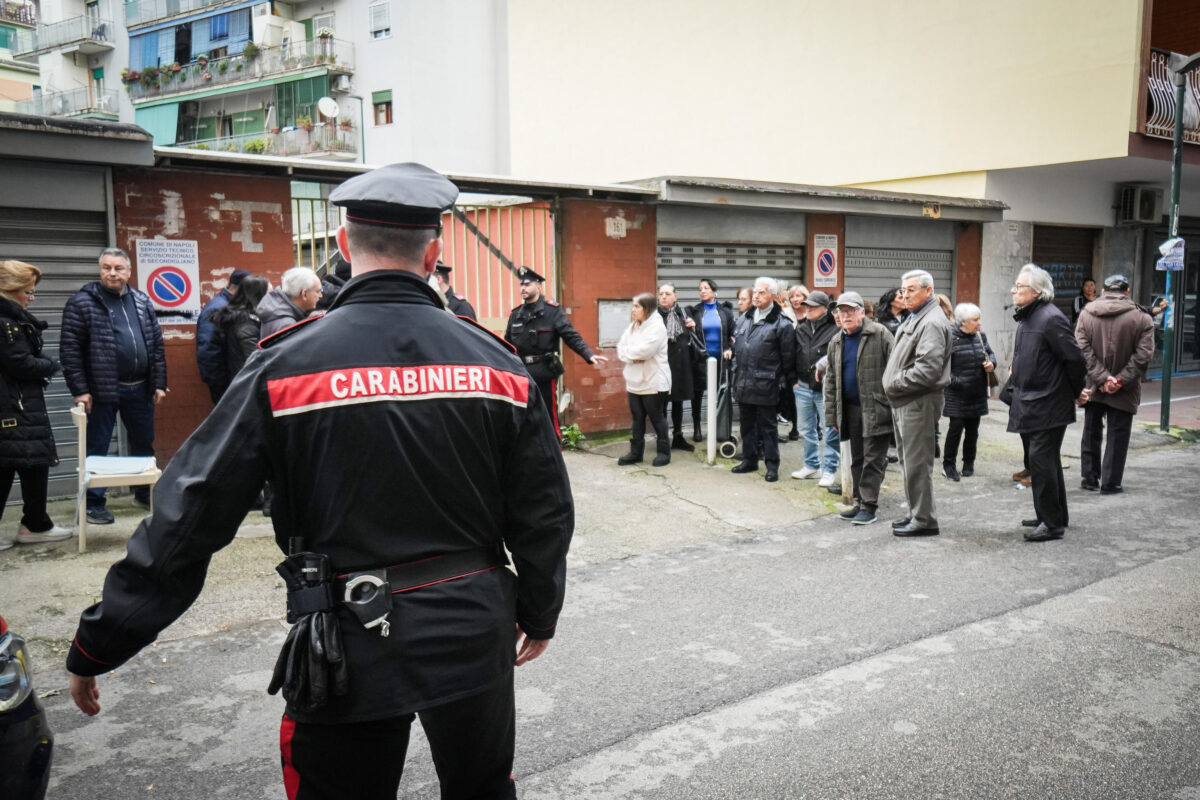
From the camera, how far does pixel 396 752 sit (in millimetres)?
2221

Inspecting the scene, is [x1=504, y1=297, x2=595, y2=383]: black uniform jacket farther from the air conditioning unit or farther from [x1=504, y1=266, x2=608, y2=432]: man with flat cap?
the air conditioning unit

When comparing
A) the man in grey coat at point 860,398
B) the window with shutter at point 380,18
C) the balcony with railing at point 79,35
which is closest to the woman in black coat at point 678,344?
the man in grey coat at point 860,398

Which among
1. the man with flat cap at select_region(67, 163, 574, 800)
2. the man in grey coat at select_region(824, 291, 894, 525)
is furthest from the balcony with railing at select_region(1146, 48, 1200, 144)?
the man with flat cap at select_region(67, 163, 574, 800)

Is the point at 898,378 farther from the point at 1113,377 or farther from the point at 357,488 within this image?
the point at 357,488

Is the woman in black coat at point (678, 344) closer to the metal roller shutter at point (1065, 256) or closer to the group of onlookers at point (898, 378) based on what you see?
the group of onlookers at point (898, 378)

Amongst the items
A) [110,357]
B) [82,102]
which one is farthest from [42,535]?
[82,102]

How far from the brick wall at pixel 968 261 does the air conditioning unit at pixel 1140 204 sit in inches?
146

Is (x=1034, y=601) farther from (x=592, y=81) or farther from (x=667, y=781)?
(x=592, y=81)

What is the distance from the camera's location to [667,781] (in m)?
3.59

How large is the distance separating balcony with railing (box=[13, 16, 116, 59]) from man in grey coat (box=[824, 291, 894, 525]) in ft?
151

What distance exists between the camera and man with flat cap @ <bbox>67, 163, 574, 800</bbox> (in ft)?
6.91

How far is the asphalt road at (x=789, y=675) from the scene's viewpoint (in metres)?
3.64

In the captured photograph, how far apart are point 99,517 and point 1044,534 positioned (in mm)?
7083

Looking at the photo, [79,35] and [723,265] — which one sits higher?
[79,35]
